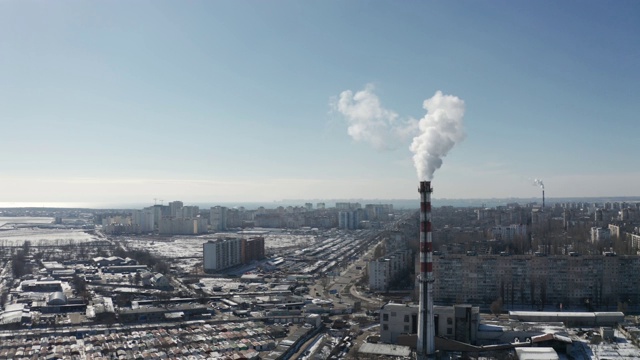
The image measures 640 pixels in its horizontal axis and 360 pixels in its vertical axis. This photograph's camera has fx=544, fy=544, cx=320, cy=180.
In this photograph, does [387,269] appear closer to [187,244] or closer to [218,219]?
[187,244]

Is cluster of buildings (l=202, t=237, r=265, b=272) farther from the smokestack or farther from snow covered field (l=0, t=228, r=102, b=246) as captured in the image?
snow covered field (l=0, t=228, r=102, b=246)

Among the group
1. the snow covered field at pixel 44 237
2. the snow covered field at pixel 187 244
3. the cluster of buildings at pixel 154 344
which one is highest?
the snow covered field at pixel 44 237

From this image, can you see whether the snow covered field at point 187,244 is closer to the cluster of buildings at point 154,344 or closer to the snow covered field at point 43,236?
the snow covered field at point 43,236

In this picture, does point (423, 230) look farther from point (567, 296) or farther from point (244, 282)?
point (244, 282)

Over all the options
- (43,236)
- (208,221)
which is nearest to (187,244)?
(43,236)

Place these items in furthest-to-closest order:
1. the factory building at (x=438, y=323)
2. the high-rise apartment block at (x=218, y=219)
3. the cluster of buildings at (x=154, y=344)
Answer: the high-rise apartment block at (x=218, y=219) < the factory building at (x=438, y=323) < the cluster of buildings at (x=154, y=344)

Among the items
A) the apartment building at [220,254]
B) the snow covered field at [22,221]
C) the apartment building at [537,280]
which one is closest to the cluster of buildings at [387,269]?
the apartment building at [537,280]

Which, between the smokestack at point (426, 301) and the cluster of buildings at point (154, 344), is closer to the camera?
the smokestack at point (426, 301)

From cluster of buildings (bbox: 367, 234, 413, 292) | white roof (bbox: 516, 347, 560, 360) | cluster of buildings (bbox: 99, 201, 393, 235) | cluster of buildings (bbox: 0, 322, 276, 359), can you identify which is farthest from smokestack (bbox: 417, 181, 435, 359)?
cluster of buildings (bbox: 99, 201, 393, 235)

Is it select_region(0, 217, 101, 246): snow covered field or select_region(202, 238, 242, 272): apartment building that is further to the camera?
select_region(0, 217, 101, 246): snow covered field

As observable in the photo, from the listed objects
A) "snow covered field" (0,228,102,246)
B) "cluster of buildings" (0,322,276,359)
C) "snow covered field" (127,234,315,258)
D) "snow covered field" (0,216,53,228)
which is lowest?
"cluster of buildings" (0,322,276,359)

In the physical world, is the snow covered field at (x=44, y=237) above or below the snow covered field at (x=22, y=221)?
below
